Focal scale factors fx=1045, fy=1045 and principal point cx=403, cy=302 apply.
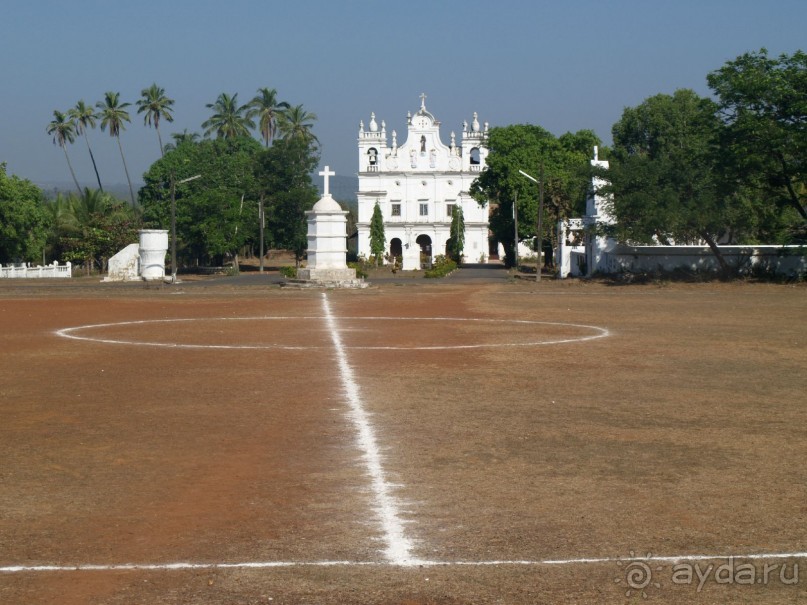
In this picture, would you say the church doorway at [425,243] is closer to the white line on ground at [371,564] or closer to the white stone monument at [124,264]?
the white stone monument at [124,264]

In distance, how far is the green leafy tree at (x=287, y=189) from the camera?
83.8 metres

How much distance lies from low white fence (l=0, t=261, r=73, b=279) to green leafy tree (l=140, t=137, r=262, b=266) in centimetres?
973

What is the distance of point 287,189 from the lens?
3366 inches

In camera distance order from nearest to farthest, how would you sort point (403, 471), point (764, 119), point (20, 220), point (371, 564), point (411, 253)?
point (371, 564) → point (403, 471) → point (764, 119) → point (20, 220) → point (411, 253)

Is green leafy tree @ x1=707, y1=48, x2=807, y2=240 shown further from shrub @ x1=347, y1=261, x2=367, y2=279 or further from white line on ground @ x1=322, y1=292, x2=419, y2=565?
white line on ground @ x1=322, y1=292, x2=419, y2=565

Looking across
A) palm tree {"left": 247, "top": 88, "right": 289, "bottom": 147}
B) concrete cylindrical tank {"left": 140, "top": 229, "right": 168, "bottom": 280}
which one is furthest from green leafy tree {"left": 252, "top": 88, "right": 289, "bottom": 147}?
concrete cylindrical tank {"left": 140, "top": 229, "right": 168, "bottom": 280}

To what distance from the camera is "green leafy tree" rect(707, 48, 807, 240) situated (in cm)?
4334

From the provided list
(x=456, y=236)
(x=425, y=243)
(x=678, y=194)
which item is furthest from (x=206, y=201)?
(x=678, y=194)

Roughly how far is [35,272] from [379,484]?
62636 millimetres

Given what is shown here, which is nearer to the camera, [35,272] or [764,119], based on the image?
[764,119]

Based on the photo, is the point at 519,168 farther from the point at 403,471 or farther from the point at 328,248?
the point at 403,471

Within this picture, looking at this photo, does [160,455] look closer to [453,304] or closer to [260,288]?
[453,304]

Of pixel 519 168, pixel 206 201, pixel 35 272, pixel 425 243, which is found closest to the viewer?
pixel 35 272

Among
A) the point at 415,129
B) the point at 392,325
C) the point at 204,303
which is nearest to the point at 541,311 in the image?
the point at 392,325
